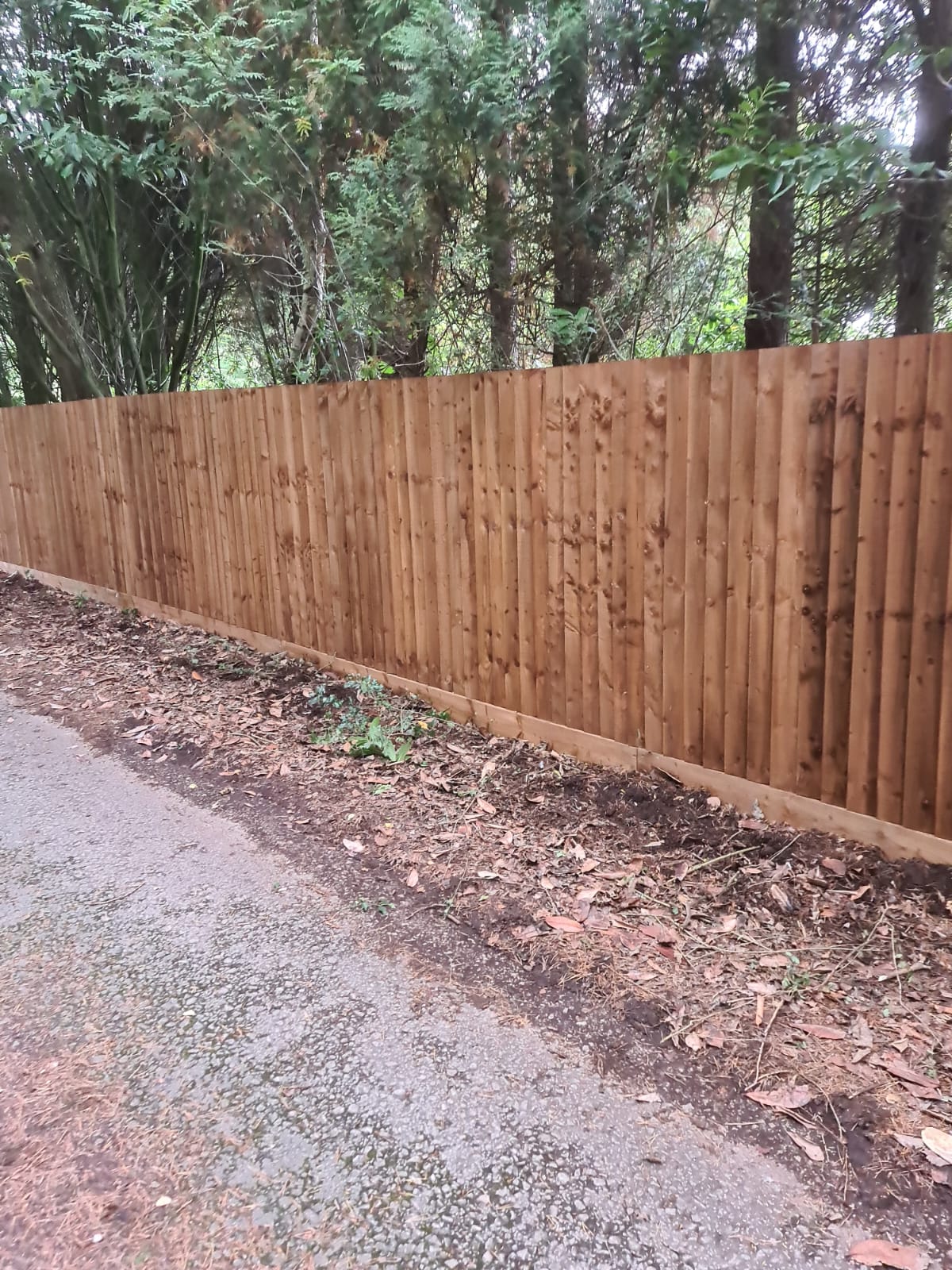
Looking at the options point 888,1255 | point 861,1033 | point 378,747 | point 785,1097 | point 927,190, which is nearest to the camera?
point 888,1255

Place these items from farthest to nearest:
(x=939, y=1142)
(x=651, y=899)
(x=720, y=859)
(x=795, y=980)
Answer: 1. (x=720, y=859)
2. (x=651, y=899)
3. (x=795, y=980)
4. (x=939, y=1142)

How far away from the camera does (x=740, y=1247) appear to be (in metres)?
1.98

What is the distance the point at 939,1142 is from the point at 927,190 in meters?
4.06

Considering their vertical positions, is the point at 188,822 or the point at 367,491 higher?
the point at 367,491

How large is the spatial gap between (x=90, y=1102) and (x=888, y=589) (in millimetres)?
3012

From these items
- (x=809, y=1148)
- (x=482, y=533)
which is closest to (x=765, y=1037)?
(x=809, y=1148)

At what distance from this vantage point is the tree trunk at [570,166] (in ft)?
15.7

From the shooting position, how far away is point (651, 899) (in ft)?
11.1

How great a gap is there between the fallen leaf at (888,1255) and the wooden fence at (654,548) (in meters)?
1.61

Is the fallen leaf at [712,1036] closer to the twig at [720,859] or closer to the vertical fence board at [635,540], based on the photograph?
the twig at [720,859]

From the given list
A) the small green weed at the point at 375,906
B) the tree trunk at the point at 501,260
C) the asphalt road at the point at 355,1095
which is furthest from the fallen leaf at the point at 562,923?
the tree trunk at the point at 501,260

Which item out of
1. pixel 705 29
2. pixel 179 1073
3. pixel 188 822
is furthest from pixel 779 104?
pixel 179 1073

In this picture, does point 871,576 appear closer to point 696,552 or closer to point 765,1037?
point 696,552

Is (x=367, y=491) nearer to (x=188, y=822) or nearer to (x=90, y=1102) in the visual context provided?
(x=188, y=822)
